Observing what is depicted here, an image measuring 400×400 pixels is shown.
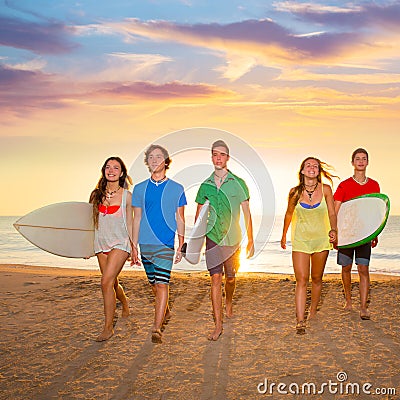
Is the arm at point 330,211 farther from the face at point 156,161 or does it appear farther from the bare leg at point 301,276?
the face at point 156,161

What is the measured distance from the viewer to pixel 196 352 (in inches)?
196

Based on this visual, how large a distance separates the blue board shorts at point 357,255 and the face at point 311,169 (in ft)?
4.14

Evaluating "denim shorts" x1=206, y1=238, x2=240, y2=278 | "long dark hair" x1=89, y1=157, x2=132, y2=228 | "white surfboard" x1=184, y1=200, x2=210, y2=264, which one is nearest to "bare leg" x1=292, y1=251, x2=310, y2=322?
"denim shorts" x1=206, y1=238, x2=240, y2=278

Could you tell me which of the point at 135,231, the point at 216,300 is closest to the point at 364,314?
the point at 216,300

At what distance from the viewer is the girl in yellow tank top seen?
5.55m

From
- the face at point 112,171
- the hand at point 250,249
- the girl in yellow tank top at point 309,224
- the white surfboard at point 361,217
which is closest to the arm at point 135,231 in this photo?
the face at point 112,171

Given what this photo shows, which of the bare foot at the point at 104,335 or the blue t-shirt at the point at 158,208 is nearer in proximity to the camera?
the blue t-shirt at the point at 158,208

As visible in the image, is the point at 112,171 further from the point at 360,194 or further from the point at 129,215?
the point at 360,194

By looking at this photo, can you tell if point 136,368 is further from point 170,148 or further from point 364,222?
point 364,222

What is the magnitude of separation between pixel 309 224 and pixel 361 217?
104 cm

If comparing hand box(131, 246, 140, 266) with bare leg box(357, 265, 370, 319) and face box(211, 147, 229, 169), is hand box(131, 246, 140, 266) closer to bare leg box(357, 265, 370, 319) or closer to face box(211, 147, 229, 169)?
face box(211, 147, 229, 169)

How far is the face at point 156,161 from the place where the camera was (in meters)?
5.19

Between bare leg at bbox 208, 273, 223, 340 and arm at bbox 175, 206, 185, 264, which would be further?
bare leg at bbox 208, 273, 223, 340

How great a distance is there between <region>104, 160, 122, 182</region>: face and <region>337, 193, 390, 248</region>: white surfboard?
278 cm
